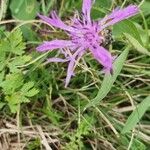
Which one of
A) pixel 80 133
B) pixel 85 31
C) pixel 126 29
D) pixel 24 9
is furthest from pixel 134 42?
pixel 24 9

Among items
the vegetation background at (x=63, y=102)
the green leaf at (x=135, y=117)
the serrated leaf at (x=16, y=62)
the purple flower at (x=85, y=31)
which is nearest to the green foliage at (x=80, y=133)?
the vegetation background at (x=63, y=102)

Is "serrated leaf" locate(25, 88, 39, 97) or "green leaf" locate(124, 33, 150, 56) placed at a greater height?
"green leaf" locate(124, 33, 150, 56)

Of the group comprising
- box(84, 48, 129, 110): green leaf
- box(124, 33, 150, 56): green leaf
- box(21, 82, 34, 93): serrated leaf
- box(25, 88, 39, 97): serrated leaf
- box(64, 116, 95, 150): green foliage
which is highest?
box(124, 33, 150, 56): green leaf

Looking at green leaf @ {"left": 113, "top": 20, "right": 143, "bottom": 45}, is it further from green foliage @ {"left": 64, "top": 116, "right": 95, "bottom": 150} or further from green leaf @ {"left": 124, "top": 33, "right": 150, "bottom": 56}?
green foliage @ {"left": 64, "top": 116, "right": 95, "bottom": 150}

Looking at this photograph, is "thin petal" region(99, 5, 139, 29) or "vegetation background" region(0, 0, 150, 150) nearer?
"thin petal" region(99, 5, 139, 29)

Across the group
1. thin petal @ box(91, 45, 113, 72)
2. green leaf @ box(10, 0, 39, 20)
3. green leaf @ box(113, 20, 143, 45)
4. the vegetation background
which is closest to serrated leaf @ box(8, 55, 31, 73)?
the vegetation background

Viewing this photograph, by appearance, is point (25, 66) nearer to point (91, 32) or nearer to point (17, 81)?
point (17, 81)

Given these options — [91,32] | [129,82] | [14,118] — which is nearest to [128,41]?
[91,32]

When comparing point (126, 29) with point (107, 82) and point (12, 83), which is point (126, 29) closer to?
point (107, 82)
